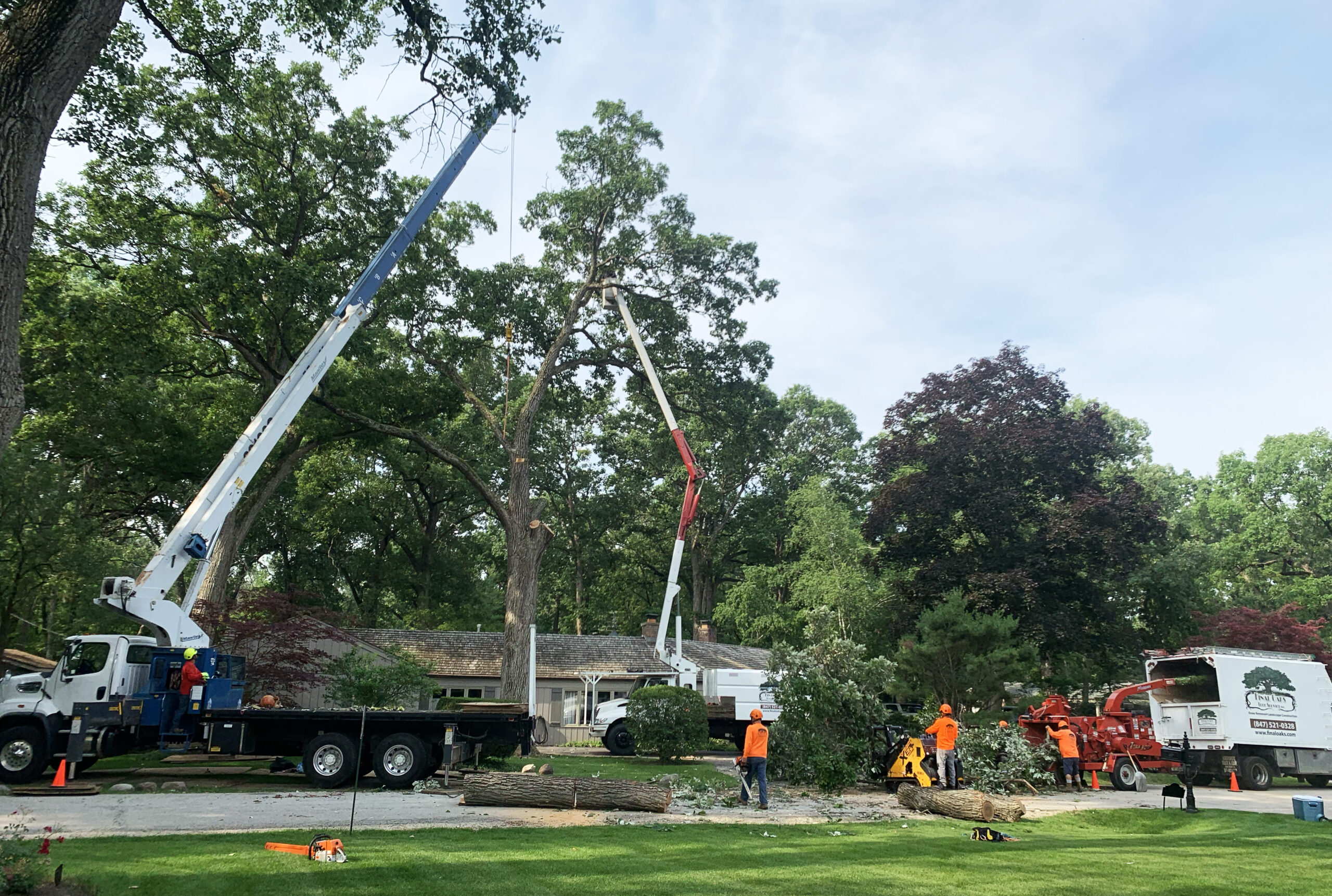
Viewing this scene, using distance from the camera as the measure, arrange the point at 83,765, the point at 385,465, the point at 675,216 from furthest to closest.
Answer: the point at 385,465
the point at 675,216
the point at 83,765

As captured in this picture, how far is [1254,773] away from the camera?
20.4 metres

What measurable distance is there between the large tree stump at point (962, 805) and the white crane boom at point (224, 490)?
12.8 m

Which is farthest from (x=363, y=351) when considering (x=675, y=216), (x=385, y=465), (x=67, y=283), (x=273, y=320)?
(x=385, y=465)

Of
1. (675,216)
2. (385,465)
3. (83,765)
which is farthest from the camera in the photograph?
(385,465)

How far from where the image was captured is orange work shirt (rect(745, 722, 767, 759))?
13.8m

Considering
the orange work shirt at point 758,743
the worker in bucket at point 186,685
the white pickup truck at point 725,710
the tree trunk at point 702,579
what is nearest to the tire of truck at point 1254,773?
the white pickup truck at point 725,710

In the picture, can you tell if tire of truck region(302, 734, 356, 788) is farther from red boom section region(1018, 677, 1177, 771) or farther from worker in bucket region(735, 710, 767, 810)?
red boom section region(1018, 677, 1177, 771)

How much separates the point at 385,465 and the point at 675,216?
1000 inches

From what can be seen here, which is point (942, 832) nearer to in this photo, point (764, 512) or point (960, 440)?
point (960, 440)

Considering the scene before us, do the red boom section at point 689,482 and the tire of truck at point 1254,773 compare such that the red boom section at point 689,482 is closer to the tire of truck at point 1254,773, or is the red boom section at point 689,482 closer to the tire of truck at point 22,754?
the tire of truck at point 1254,773

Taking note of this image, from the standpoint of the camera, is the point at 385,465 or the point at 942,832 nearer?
the point at 942,832

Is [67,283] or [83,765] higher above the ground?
[67,283]

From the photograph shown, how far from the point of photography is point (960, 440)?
30.0 metres

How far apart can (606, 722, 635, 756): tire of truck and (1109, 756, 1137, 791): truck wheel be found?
479 inches
